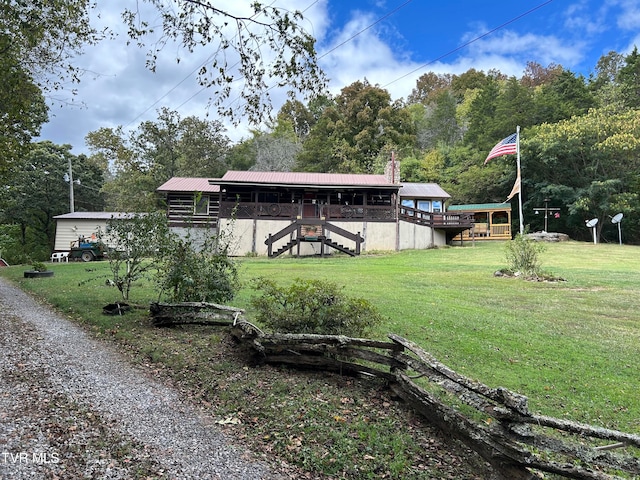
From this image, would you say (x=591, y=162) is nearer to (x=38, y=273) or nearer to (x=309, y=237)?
(x=309, y=237)

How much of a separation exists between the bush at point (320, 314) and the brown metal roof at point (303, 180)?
739 inches

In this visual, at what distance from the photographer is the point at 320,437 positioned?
3600 mm

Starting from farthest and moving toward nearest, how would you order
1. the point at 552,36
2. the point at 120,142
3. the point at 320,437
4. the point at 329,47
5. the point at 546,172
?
the point at 120,142, the point at 546,172, the point at 552,36, the point at 329,47, the point at 320,437

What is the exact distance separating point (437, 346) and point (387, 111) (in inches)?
1591

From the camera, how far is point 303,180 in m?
25.6

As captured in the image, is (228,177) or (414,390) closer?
(414,390)

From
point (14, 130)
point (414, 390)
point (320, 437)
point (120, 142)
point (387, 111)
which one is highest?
point (387, 111)

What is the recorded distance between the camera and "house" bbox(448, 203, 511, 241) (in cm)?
3381

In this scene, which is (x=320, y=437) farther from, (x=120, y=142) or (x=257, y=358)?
(x=120, y=142)

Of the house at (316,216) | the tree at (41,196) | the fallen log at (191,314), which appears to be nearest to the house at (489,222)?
the house at (316,216)

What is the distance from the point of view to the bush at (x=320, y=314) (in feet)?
17.5

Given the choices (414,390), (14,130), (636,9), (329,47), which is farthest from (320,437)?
(636,9)

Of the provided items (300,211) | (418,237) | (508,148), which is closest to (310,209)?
(300,211)

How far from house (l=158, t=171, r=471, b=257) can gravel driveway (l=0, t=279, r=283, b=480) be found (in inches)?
659
